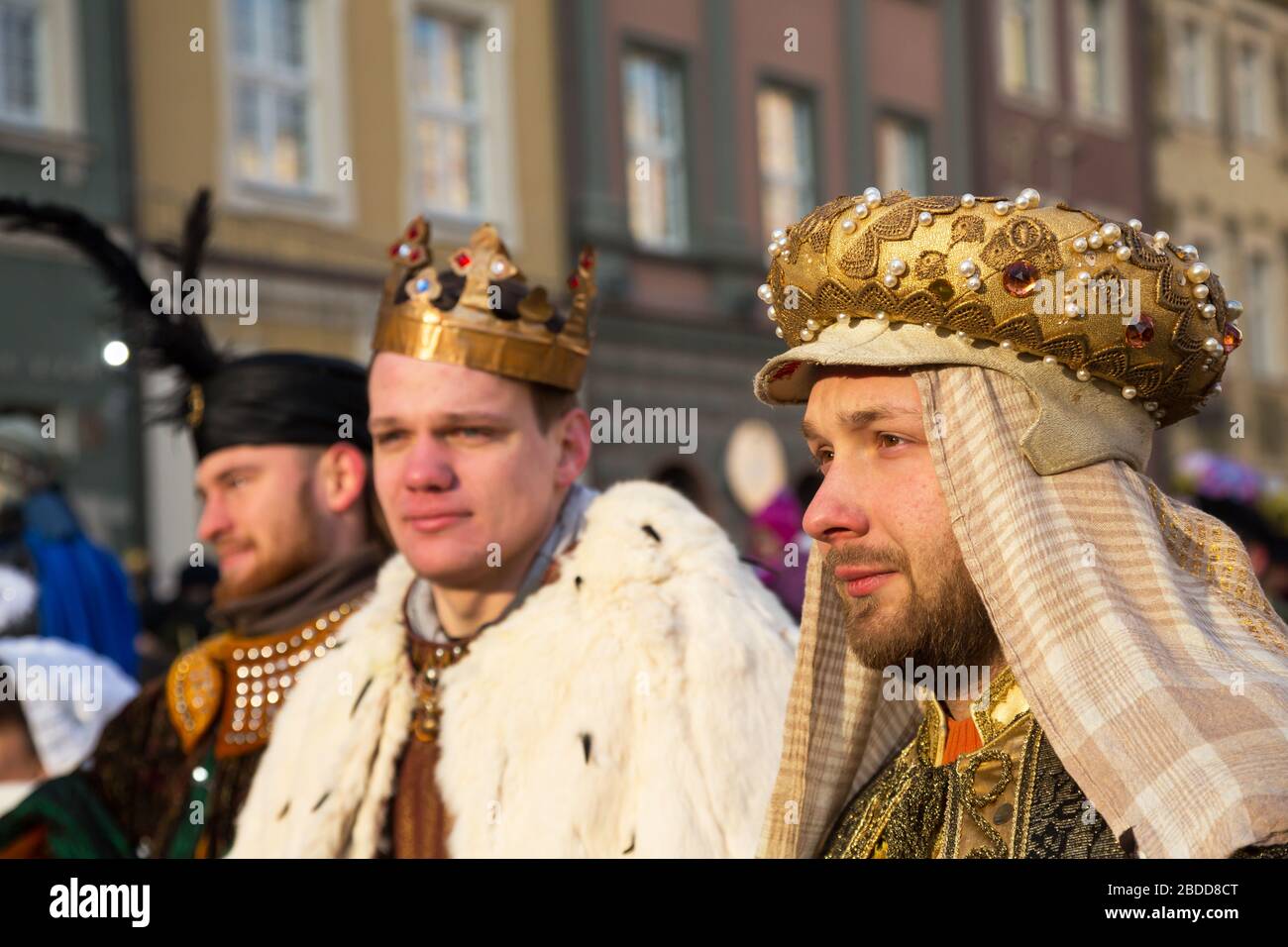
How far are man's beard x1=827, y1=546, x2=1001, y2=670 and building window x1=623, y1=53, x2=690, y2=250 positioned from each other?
14.4m

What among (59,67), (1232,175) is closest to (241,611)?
(59,67)

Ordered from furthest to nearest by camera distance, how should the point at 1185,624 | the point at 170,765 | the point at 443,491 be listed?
the point at 170,765 → the point at 443,491 → the point at 1185,624

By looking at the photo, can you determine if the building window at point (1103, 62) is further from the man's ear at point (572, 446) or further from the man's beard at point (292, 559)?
the man's ear at point (572, 446)

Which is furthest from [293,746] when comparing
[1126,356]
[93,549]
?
[93,549]

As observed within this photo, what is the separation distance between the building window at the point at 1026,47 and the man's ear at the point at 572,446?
62.1 feet

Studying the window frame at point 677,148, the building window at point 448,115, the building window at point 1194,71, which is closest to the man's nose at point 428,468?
the building window at point 448,115

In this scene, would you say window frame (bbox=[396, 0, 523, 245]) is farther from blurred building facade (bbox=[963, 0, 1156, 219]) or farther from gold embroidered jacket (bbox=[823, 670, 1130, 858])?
gold embroidered jacket (bbox=[823, 670, 1130, 858])

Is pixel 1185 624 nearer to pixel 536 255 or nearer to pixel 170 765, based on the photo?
pixel 170 765

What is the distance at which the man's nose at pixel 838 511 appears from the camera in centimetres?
232

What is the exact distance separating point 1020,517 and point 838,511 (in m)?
0.23

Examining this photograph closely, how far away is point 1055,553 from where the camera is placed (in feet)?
7.11

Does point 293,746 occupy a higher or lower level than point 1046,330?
lower
